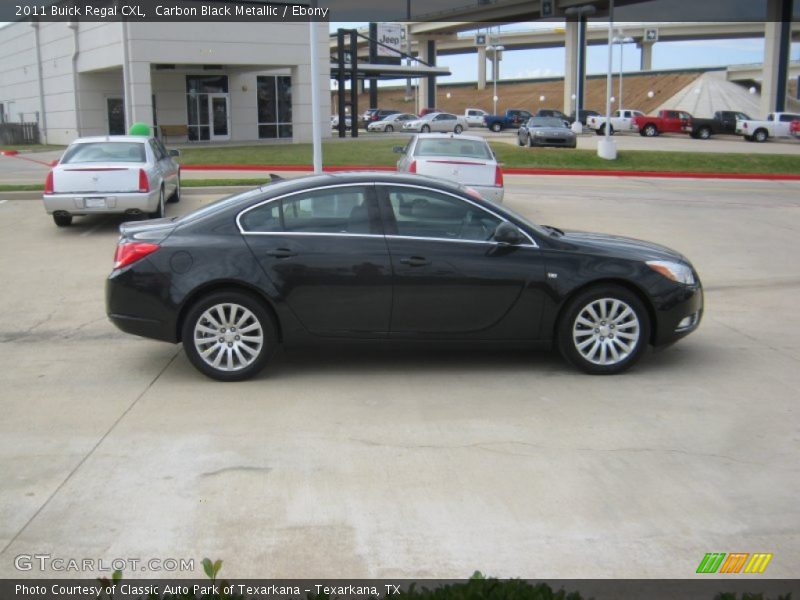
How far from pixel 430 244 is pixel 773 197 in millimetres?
17137

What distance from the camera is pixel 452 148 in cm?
1589

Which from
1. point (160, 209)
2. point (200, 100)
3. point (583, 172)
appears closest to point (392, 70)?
point (200, 100)

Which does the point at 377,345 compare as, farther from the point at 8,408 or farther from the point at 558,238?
the point at 8,408

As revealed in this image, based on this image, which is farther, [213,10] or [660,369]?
[213,10]

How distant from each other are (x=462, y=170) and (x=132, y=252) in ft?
29.1

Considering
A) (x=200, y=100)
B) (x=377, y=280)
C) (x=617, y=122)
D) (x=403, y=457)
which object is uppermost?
(x=200, y=100)

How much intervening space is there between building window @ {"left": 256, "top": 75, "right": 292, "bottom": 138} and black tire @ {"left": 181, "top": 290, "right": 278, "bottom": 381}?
41.0 m

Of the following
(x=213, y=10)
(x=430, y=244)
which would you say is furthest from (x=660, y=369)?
(x=213, y=10)

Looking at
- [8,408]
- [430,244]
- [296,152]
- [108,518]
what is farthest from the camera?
[296,152]

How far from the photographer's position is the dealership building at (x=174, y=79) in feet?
118

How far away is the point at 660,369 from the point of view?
24.0ft

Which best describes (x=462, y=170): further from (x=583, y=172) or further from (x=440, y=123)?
(x=440, y=123)

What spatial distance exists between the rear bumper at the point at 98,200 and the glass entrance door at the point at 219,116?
3302 cm

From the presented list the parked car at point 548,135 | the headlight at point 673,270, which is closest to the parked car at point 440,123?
the parked car at point 548,135
